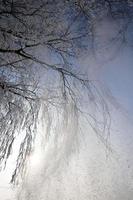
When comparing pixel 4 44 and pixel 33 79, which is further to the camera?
pixel 33 79

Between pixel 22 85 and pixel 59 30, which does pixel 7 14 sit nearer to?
pixel 59 30

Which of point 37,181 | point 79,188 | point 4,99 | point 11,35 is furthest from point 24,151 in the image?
point 79,188

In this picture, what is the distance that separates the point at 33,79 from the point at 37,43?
0.78m

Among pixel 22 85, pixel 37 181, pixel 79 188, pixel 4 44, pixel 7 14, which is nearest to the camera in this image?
pixel 7 14

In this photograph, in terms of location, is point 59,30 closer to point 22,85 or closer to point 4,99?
point 22,85

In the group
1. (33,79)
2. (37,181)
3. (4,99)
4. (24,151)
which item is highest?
(37,181)

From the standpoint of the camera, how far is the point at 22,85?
21.3ft

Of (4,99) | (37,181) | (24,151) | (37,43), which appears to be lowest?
(24,151)

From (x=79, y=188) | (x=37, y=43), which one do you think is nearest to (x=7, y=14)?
(x=37, y=43)

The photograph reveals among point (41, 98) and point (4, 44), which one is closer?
point (4, 44)

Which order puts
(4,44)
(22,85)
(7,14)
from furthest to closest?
1. (22,85)
2. (4,44)
3. (7,14)

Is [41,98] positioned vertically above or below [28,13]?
below

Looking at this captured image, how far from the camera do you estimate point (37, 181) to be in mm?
22047

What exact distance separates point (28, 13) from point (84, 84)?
5.67 feet
